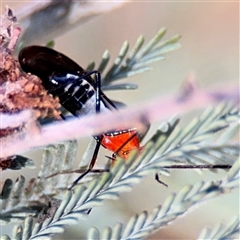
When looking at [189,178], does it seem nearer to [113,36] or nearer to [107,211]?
[107,211]

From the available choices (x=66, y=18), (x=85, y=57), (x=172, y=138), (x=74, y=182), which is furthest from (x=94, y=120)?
(x=85, y=57)

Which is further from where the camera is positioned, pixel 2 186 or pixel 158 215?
pixel 2 186

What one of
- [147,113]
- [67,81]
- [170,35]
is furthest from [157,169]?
[170,35]

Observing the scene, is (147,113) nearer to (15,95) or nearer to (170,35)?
(15,95)

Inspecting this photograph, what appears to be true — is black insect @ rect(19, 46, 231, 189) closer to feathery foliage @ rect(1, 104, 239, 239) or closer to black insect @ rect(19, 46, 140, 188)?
black insect @ rect(19, 46, 140, 188)

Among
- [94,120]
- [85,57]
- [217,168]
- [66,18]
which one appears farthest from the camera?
[85,57]

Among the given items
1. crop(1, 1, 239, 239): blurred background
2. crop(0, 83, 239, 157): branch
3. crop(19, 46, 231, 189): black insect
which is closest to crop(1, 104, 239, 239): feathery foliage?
crop(0, 83, 239, 157): branch

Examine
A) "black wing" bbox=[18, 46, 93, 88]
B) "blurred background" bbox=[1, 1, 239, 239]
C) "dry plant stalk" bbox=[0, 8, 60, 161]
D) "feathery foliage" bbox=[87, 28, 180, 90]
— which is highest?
"blurred background" bbox=[1, 1, 239, 239]

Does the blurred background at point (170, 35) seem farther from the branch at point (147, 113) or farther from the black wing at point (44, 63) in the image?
the branch at point (147, 113)
